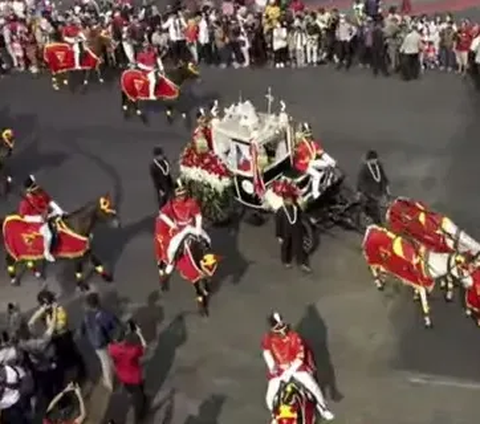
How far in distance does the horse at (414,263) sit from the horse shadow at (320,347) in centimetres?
104

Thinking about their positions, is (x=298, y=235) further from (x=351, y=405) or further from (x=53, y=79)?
(x=53, y=79)

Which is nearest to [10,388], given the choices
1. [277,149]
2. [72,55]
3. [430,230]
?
[430,230]

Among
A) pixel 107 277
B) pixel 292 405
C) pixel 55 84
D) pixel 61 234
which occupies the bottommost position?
pixel 107 277

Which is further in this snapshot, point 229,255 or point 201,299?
point 229,255

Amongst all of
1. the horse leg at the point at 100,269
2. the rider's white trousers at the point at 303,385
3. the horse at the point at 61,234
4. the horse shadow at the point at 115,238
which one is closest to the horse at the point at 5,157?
the horse shadow at the point at 115,238

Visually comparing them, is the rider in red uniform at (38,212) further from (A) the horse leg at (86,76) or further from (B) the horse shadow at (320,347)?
(A) the horse leg at (86,76)

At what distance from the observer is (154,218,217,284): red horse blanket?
14.3m

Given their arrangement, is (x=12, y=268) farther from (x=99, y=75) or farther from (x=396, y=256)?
(x=99, y=75)

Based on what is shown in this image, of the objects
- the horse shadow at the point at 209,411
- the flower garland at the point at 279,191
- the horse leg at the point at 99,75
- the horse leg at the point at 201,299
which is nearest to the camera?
the horse shadow at the point at 209,411

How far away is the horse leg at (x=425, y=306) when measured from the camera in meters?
14.0

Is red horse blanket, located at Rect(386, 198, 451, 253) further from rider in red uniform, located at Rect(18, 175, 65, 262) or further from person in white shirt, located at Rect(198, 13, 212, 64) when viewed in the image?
person in white shirt, located at Rect(198, 13, 212, 64)

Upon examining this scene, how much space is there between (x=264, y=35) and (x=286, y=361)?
11607 mm

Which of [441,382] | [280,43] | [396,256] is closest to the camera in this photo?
[441,382]

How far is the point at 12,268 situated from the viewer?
15906 mm
